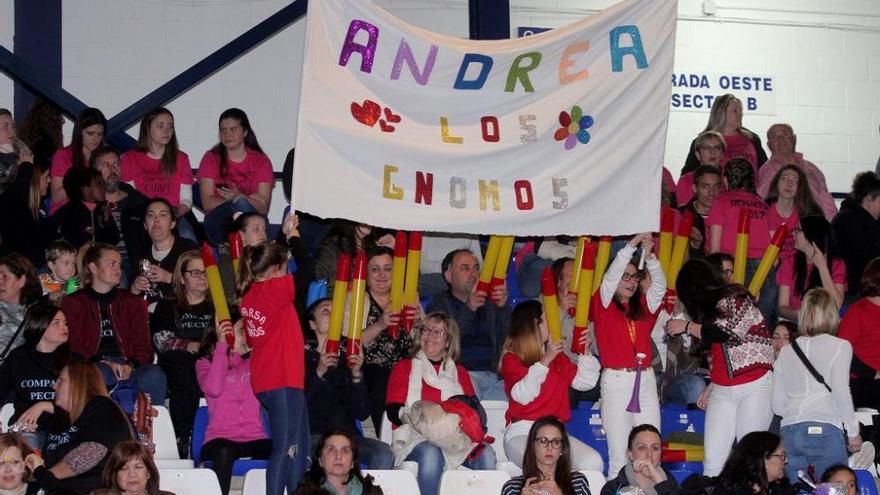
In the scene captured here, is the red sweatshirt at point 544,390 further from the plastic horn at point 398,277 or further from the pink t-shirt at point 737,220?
the pink t-shirt at point 737,220

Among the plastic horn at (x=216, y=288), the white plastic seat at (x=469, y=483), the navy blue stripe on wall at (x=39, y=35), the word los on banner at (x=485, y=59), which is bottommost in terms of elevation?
the white plastic seat at (x=469, y=483)

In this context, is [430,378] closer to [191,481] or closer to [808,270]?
[191,481]

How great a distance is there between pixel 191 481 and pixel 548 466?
1796 mm

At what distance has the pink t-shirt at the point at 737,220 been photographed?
10.7m

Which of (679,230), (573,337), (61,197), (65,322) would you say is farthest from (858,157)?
(65,322)

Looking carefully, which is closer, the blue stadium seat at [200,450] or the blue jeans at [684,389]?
the blue stadium seat at [200,450]

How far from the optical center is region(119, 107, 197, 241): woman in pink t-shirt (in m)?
10.8

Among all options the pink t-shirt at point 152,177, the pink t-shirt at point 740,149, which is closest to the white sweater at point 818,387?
the pink t-shirt at point 740,149

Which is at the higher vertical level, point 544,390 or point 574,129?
point 574,129

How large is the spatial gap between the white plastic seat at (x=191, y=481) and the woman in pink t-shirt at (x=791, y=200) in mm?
5042

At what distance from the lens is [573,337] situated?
8.84 m

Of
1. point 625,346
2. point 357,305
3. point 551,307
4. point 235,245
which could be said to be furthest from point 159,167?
point 625,346

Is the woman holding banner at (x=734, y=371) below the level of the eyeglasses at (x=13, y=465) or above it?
above

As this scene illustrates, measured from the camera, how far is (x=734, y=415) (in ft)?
28.4
